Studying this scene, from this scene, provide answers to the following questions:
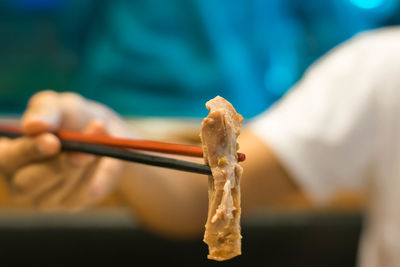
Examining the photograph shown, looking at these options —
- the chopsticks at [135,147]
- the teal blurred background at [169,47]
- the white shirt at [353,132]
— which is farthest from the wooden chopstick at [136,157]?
the teal blurred background at [169,47]

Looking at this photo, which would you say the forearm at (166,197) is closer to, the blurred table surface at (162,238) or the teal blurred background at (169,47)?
the blurred table surface at (162,238)

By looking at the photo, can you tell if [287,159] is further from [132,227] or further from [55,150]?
[132,227]

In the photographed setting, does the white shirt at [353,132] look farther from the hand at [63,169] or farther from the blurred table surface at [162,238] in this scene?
the blurred table surface at [162,238]

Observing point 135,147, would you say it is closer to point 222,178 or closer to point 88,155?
point 222,178

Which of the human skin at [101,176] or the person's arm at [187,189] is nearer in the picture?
the human skin at [101,176]

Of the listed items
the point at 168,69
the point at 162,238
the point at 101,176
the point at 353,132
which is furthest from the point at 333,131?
the point at 168,69

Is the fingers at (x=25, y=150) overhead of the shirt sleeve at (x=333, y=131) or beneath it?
beneath

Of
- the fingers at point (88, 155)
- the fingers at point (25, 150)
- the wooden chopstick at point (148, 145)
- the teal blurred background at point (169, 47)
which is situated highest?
the teal blurred background at point (169, 47)

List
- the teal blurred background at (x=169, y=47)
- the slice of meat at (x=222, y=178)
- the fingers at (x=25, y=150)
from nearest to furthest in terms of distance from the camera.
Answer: the slice of meat at (x=222, y=178)
the fingers at (x=25, y=150)
the teal blurred background at (x=169, y=47)

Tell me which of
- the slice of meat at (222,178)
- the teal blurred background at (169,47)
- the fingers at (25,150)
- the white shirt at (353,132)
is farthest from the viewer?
the teal blurred background at (169,47)
